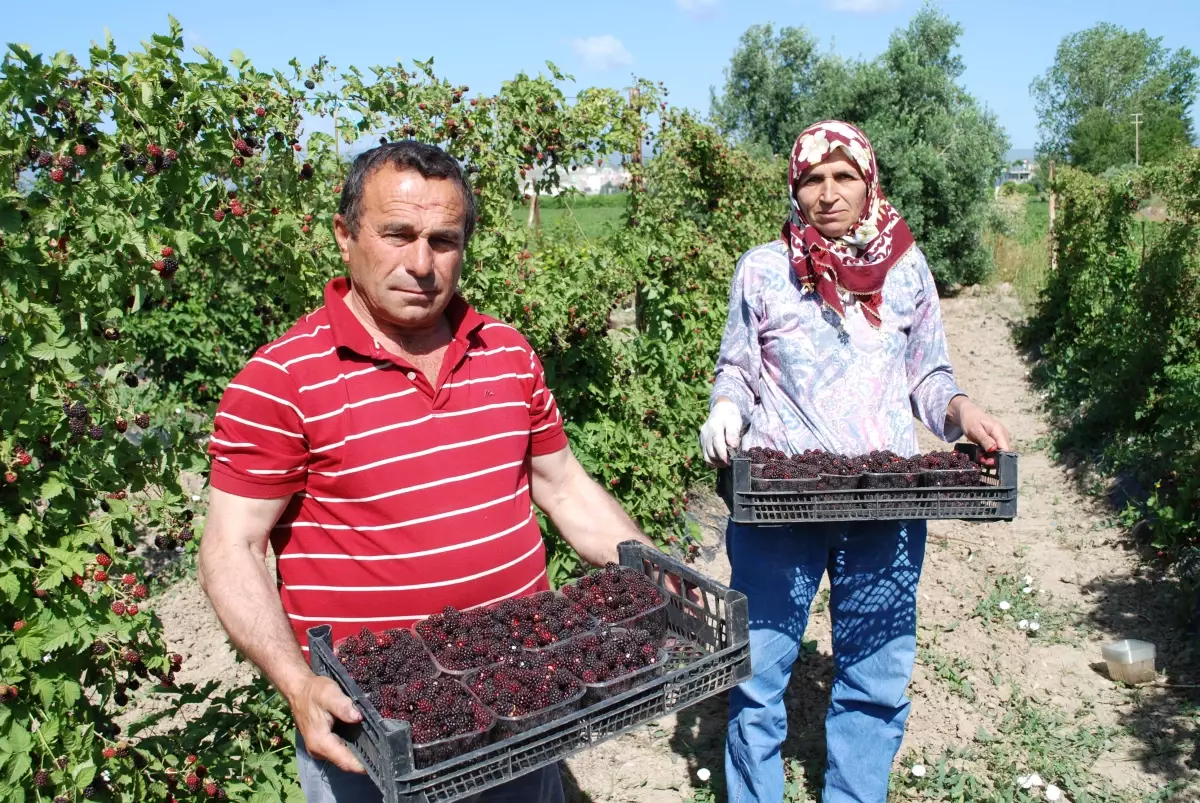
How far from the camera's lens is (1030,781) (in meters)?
3.25

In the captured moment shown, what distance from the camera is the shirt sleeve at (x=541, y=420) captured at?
84.2 inches

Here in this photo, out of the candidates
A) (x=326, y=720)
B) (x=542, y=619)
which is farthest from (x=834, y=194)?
(x=326, y=720)

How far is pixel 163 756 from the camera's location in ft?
8.52

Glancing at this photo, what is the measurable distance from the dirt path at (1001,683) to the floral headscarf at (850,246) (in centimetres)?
185

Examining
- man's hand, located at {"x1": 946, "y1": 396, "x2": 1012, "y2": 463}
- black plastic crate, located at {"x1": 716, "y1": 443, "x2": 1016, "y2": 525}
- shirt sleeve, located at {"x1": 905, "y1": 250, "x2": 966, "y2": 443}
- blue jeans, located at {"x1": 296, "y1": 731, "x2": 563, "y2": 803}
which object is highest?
shirt sleeve, located at {"x1": 905, "y1": 250, "x2": 966, "y2": 443}

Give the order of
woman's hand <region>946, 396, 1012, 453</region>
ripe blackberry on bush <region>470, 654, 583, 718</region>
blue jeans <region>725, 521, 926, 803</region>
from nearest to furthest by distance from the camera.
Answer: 1. ripe blackberry on bush <region>470, 654, 583, 718</region>
2. woman's hand <region>946, 396, 1012, 453</region>
3. blue jeans <region>725, 521, 926, 803</region>

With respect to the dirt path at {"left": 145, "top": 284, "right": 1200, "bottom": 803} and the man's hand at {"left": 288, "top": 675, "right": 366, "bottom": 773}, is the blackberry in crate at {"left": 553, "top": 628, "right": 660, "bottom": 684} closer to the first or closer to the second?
the man's hand at {"left": 288, "top": 675, "right": 366, "bottom": 773}

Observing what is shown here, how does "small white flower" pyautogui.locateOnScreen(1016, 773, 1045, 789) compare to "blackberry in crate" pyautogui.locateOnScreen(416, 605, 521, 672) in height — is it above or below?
below

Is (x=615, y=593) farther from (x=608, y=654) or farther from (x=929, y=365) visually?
(x=929, y=365)

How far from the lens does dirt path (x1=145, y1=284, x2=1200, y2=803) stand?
3426 mm

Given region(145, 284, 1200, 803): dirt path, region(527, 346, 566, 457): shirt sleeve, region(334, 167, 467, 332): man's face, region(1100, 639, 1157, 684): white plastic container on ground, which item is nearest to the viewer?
region(334, 167, 467, 332): man's face

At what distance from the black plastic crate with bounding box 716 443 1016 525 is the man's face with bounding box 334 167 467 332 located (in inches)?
37.6

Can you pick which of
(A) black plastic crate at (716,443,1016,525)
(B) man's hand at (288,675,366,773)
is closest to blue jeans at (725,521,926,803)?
(A) black plastic crate at (716,443,1016,525)

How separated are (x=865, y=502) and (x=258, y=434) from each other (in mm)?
1525
